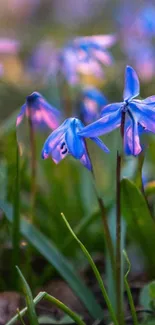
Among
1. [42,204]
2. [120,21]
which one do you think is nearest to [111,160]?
[42,204]

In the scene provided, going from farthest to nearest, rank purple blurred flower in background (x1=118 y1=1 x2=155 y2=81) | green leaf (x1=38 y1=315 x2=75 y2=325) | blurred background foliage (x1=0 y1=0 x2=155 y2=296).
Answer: purple blurred flower in background (x1=118 y1=1 x2=155 y2=81), blurred background foliage (x1=0 y1=0 x2=155 y2=296), green leaf (x1=38 y1=315 x2=75 y2=325)

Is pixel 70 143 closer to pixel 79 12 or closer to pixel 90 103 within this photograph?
pixel 90 103

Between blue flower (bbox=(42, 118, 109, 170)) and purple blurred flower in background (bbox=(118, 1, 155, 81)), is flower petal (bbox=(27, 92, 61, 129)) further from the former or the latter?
purple blurred flower in background (bbox=(118, 1, 155, 81))

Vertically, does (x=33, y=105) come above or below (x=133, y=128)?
above

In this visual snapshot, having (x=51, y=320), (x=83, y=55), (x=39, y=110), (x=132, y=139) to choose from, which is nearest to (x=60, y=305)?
(x=51, y=320)

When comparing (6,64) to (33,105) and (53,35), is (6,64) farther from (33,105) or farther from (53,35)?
(33,105)

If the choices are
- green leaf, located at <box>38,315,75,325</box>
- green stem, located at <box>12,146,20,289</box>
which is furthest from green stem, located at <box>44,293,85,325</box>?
green stem, located at <box>12,146,20,289</box>
